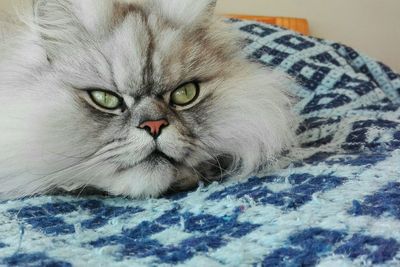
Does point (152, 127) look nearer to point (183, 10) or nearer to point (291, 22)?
point (183, 10)

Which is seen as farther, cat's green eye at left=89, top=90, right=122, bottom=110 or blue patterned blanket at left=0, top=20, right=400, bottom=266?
cat's green eye at left=89, top=90, right=122, bottom=110

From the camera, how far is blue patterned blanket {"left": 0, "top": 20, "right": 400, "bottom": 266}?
→ 1.99 ft

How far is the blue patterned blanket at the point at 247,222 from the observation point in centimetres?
61

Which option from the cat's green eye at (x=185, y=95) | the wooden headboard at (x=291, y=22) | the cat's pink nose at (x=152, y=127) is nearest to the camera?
the cat's pink nose at (x=152, y=127)

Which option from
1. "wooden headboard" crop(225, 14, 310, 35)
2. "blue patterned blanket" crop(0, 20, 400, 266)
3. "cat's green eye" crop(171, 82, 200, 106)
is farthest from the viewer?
"wooden headboard" crop(225, 14, 310, 35)

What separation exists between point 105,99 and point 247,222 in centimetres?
35

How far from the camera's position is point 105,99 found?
93cm

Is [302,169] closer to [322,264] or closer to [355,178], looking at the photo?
[355,178]

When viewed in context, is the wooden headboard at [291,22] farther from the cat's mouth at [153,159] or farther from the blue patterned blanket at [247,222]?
the cat's mouth at [153,159]

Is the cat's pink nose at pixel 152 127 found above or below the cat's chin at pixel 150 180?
above

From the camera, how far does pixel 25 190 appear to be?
93 centimetres

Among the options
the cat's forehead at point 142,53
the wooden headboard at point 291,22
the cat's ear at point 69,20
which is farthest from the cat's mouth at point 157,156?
the wooden headboard at point 291,22

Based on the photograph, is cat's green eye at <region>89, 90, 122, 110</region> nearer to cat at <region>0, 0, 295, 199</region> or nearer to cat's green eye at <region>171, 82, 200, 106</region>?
cat at <region>0, 0, 295, 199</region>


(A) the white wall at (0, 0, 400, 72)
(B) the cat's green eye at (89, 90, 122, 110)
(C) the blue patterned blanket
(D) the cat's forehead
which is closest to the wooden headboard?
(A) the white wall at (0, 0, 400, 72)
